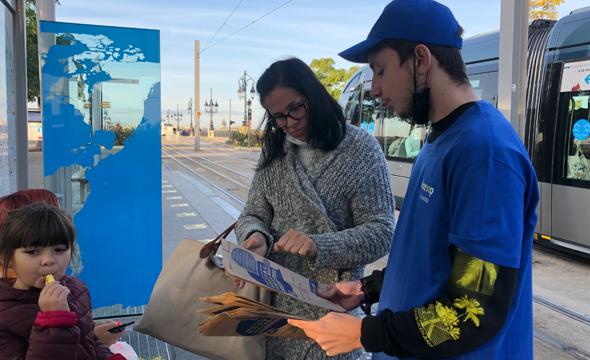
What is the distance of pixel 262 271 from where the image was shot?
Answer: 1278 mm

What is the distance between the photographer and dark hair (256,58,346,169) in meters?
1.73

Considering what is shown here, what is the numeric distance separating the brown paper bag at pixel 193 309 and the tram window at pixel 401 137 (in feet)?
25.0

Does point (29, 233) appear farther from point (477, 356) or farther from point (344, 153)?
point (477, 356)

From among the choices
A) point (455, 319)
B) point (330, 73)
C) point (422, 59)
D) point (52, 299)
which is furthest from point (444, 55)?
point (330, 73)

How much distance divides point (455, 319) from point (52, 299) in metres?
1.29

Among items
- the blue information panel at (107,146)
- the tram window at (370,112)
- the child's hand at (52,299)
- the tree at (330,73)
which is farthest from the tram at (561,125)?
the tree at (330,73)

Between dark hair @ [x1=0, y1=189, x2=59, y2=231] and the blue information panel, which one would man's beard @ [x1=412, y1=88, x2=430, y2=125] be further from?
the blue information panel

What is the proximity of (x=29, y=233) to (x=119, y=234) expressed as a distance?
80.2 inches

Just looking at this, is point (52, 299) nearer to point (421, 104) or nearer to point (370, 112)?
point (421, 104)

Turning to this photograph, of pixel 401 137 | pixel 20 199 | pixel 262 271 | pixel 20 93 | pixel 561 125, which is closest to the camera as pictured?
pixel 262 271

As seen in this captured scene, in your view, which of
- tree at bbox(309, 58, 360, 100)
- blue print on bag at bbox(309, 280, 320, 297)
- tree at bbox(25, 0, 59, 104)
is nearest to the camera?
blue print on bag at bbox(309, 280, 320, 297)

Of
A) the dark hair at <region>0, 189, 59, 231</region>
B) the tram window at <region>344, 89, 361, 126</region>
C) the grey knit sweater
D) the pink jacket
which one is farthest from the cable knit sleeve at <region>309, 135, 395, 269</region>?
the tram window at <region>344, 89, 361, 126</region>

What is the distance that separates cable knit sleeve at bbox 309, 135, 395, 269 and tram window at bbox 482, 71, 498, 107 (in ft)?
21.4

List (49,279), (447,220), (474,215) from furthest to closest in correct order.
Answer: (49,279)
(447,220)
(474,215)
